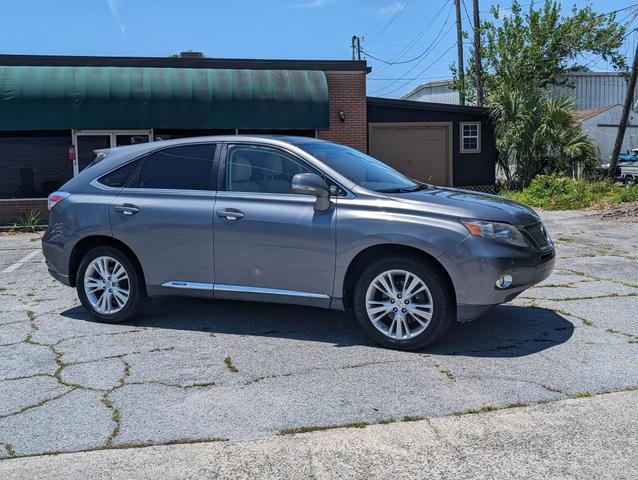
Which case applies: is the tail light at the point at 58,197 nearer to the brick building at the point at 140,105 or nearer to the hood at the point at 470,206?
the hood at the point at 470,206

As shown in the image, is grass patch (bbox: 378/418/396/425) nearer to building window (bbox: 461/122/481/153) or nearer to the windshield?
the windshield

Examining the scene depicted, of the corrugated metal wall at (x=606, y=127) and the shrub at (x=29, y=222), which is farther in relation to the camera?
the corrugated metal wall at (x=606, y=127)

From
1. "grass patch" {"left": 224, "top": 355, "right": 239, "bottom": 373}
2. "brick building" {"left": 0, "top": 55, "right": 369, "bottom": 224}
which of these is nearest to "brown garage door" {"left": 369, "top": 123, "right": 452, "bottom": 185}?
"brick building" {"left": 0, "top": 55, "right": 369, "bottom": 224}

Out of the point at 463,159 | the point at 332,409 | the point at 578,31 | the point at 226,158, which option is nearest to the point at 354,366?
the point at 332,409

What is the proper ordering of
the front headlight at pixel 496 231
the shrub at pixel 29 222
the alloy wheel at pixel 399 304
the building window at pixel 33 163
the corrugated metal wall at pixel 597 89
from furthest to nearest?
1. the corrugated metal wall at pixel 597 89
2. the building window at pixel 33 163
3. the shrub at pixel 29 222
4. the alloy wheel at pixel 399 304
5. the front headlight at pixel 496 231

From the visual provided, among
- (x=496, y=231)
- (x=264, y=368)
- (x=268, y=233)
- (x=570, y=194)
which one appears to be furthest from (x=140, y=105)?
(x=496, y=231)

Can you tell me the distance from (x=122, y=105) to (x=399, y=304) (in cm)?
1324

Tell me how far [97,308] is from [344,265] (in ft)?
8.33

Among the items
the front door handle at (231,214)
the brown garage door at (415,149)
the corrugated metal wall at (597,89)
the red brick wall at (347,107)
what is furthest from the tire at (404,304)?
the corrugated metal wall at (597,89)

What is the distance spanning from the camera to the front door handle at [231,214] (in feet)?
18.7

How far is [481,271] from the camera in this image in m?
4.96

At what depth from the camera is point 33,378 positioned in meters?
4.84

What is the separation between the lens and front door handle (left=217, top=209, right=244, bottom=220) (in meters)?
5.70

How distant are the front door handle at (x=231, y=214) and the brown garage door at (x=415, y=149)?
16313 mm
